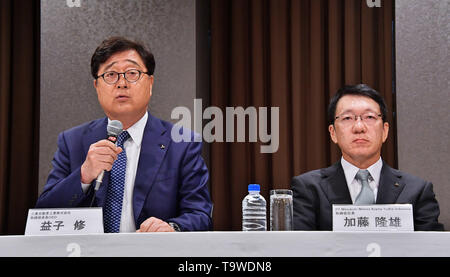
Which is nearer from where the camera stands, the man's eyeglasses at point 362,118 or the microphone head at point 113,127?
the microphone head at point 113,127

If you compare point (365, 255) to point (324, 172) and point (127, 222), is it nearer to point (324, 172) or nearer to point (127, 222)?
point (324, 172)

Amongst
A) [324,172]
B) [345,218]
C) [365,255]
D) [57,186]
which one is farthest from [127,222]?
[365,255]

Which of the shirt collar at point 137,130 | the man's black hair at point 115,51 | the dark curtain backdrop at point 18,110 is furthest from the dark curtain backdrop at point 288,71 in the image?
the dark curtain backdrop at point 18,110

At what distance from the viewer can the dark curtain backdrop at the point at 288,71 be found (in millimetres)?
2443

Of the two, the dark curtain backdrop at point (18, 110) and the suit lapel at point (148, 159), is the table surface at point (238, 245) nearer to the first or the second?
the suit lapel at point (148, 159)

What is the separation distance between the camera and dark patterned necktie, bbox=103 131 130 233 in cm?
196

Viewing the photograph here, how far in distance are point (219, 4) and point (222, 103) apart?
1.78ft

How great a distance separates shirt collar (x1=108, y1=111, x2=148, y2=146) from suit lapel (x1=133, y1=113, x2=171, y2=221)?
2cm

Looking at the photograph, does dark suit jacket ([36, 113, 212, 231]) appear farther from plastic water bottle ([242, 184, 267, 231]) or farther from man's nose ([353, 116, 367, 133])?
man's nose ([353, 116, 367, 133])

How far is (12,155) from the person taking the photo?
103 inches

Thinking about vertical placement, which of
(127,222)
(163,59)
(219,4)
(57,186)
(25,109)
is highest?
(219,4)

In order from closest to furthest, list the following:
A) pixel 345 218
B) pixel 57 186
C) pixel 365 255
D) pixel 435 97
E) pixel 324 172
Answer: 1. pixel 365 255
2. pixel 345 218
3. pixel 57 186
4. pixel 324 172
5. pixel 435 97

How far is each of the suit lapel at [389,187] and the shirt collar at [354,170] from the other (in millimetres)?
38

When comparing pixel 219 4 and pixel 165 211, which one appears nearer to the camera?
pixel 165 211
